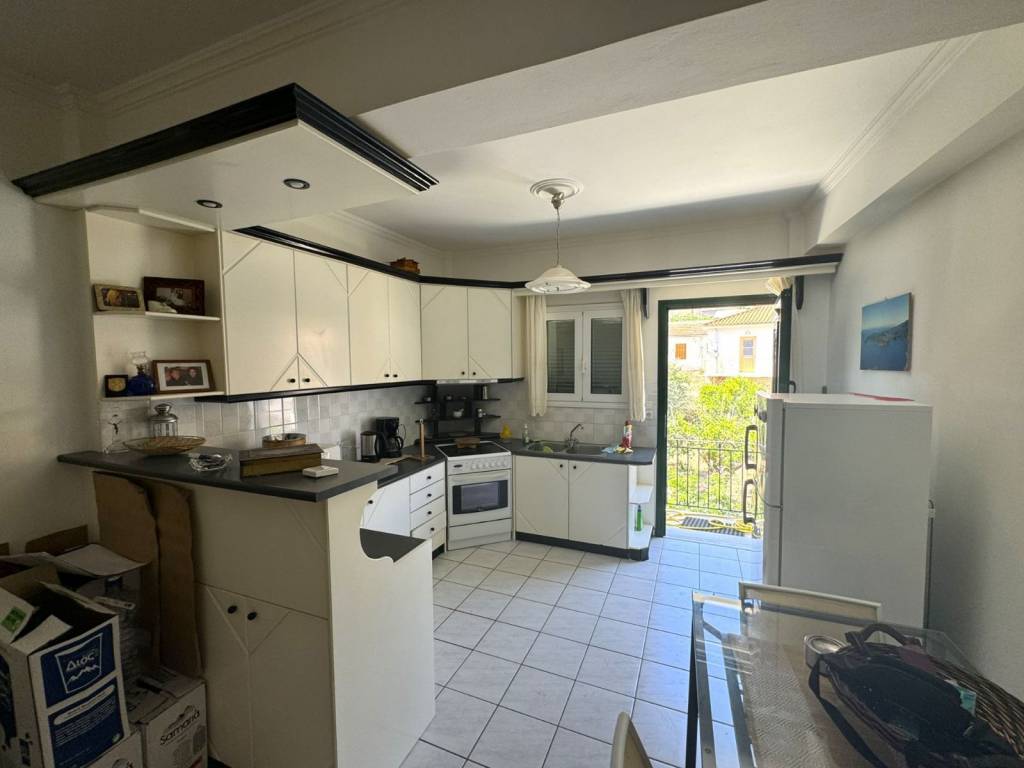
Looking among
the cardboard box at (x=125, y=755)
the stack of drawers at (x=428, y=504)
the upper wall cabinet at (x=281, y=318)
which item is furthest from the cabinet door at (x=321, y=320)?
the cardboard box at (x=125, y=755)

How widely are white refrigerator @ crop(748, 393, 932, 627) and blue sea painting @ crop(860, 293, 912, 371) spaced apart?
0.40m

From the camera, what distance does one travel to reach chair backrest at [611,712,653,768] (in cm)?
80

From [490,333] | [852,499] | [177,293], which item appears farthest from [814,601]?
[177,293]

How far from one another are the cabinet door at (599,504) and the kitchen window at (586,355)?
2.50 feet

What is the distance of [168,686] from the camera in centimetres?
154

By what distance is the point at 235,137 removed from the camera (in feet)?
3.82

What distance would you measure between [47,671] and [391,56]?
2.04 meters

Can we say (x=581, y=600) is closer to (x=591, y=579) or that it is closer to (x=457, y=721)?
(x=591, y=579)

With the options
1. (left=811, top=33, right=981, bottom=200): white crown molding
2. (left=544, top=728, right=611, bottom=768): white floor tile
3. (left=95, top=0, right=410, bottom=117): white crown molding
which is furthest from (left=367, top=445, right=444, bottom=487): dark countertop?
(left=811, top=33, right=981, bottom=200): white crown molding

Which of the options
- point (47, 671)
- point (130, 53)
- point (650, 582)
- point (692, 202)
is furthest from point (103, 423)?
point (692, 202)

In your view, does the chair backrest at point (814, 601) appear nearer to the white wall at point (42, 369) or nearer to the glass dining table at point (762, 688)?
the glass dining table at point (762, 688)

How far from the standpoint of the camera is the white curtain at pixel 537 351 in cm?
389

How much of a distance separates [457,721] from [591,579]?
1458 mm

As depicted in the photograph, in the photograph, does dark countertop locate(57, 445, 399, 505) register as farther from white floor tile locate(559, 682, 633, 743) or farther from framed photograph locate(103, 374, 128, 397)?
white floor tile locate(559, 682, 633, 743)
